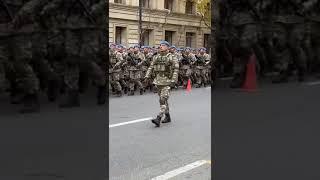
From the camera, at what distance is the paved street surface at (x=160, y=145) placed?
4676mm

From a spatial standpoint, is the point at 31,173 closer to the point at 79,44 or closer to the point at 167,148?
the point at 167,148

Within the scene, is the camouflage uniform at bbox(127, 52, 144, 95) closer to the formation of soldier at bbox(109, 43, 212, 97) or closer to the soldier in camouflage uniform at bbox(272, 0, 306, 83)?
the formation of soldier at bbox(109, 43, 212, 97)

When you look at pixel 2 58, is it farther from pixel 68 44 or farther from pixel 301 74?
pixel 301 74

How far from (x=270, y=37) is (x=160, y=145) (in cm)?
428

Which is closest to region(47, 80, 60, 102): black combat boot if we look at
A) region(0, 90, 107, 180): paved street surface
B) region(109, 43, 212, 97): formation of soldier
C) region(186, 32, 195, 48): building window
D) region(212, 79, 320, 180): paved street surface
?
region(0, 90, 107, 180): paved street surface

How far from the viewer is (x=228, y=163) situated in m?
4.43

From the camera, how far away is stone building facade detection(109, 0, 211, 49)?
28.5 metres

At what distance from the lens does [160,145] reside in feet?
20.4

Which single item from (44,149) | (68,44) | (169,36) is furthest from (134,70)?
(169,36)

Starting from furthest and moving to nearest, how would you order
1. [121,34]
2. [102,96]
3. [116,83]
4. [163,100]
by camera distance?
[121,34] < [116,83] < [163,100] < [102,96]

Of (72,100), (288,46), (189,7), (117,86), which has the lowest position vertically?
(117,86)

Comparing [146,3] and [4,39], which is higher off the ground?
[146,3]

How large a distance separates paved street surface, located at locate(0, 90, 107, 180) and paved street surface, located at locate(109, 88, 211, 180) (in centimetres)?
41

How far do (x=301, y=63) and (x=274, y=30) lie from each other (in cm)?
40
